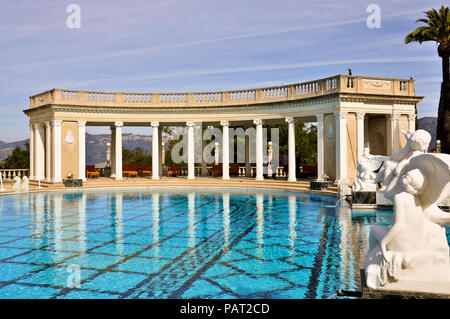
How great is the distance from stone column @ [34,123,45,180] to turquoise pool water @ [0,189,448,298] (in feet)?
52.8

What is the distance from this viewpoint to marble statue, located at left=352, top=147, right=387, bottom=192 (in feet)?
58.4

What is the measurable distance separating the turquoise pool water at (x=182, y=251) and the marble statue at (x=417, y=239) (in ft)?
5.77

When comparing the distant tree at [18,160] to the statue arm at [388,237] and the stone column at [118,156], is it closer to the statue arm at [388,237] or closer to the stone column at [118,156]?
the stone column at [118,156]

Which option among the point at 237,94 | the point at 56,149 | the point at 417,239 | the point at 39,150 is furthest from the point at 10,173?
the point at 417,239

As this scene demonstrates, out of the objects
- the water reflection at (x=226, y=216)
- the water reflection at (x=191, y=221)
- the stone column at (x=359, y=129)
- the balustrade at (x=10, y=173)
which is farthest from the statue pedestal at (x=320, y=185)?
the balustrade at (x=10, y=173)

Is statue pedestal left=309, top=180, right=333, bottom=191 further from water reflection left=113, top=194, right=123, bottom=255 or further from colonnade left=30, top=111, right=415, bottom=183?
water reflection left=113, top=194, right=123, bottom=255

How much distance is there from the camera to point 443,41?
26094mm

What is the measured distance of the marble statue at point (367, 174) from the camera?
17.8 meters

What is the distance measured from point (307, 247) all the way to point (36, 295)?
6.73 meters

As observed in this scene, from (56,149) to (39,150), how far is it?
15.9 ft

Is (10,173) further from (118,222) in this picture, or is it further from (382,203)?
(382,203)

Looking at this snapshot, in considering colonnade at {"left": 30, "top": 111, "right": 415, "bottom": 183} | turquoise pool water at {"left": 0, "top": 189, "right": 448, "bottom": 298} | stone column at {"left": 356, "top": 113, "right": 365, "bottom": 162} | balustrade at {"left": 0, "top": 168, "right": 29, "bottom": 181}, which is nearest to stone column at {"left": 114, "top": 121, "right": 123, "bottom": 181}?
colonnade at {"left": 30, "top": 111, "right": 415, "bottom": 183}

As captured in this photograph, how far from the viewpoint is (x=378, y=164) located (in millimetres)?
18438

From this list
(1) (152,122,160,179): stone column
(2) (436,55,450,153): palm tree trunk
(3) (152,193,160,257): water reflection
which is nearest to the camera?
(3) (152,193,160,257): water reflection
